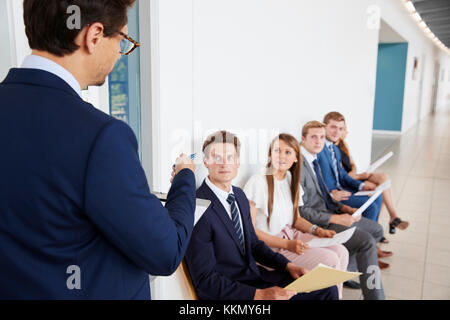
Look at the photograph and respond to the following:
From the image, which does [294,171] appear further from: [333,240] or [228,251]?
[228,251]

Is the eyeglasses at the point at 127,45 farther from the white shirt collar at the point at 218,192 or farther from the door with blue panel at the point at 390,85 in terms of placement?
the door with blue panel at the point at 390,85

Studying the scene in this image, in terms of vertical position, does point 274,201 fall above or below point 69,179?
below

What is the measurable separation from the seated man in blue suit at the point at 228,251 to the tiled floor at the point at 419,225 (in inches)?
43.5

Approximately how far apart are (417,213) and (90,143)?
5.04 m

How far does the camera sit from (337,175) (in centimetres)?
382

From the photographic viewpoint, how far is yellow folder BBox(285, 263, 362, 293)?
1.64 metres

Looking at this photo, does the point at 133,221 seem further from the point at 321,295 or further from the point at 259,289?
the point at 321,295

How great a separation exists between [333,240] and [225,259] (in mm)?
851

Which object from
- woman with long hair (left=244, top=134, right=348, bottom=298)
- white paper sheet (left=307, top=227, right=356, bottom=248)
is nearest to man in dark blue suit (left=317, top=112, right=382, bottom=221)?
woman with long hair (left=244, top=134, right=348, bottom=298)

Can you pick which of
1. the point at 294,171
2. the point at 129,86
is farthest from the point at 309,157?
the point at 129,86

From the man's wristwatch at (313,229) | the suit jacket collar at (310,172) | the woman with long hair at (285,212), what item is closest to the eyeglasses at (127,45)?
the woman with long hair at (285,212)

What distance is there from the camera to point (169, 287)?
7.01 feet
